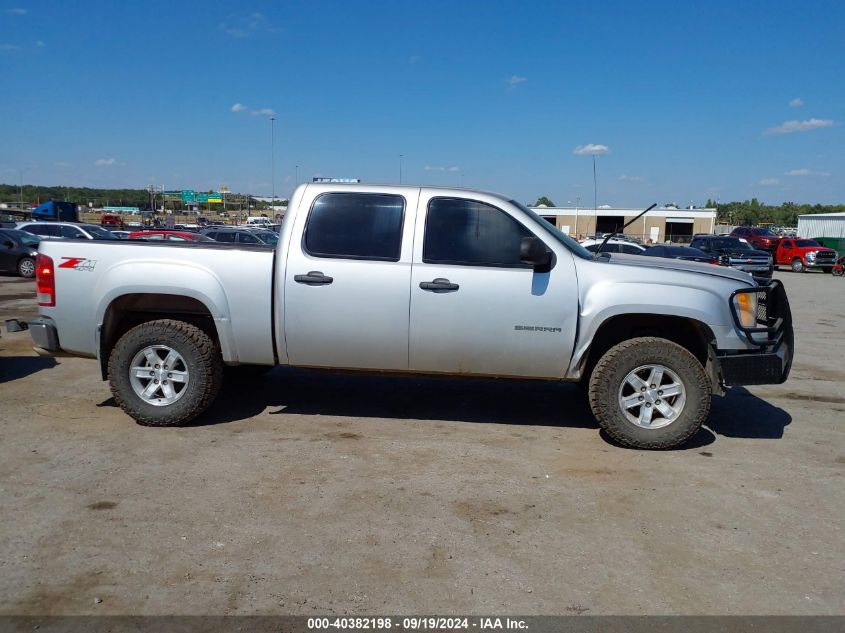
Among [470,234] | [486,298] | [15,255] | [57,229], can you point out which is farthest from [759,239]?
[486,298]

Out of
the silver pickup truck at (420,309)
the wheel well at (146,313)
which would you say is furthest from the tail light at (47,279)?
the wheel well at (146,313)

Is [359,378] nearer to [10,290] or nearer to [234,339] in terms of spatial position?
[234,339]

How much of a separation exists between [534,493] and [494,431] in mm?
1290

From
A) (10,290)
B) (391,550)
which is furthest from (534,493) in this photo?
(10,290)

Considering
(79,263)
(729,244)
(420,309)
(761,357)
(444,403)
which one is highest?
(729,244)

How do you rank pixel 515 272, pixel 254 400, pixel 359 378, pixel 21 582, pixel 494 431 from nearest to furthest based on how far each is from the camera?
1. pixel 21 582
2. pixel 515 272
3. pixel 494 431
4. pixel 254 400
5. pixel 359 378

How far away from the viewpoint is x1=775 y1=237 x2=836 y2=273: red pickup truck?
106 feet

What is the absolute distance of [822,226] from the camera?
55.1 metres

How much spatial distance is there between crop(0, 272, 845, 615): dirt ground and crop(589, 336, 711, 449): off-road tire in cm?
16

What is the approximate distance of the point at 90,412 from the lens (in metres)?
6.00

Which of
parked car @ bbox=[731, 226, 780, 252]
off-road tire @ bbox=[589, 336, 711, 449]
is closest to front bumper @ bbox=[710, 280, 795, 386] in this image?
off-road tire @ bbox=[589, 336, 711, 449]

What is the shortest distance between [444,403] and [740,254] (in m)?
25.0

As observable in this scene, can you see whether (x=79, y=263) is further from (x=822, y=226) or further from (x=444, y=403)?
(x=822, y=226)

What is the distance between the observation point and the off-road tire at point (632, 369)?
16.7 ft
